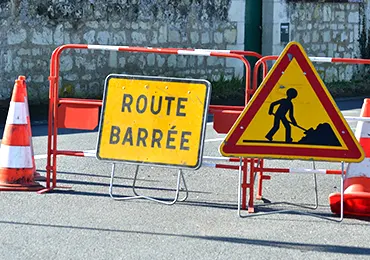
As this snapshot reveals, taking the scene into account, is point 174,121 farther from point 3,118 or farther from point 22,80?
point 3,118

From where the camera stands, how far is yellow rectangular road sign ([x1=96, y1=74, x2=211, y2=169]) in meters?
8.05

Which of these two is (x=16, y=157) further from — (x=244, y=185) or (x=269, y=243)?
(x=269, y=243)

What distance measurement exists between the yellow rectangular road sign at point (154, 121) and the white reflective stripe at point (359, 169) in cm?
125

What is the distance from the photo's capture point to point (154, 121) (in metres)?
8.14

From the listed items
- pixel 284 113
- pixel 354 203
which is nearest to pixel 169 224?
pixel 284 113

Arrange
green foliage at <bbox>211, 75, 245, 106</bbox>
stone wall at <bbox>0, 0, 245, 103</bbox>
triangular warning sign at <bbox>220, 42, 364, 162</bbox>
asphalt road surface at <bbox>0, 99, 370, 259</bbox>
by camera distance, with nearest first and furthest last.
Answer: asphalt road surface at <bbox>0, 99, 370, 259</bbox>, triangular warning sign at <bbox>220, 42, 364, 162</bbox>, stone wall at <bbox>0, 0, 245, 103</bbox>, green foliage at <bbox>211, 75, 245, 106</bbox>

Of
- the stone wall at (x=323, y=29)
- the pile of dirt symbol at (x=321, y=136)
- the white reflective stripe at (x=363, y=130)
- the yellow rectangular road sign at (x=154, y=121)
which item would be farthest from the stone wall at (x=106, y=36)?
the pile of dirt symbol at (x=321, y=136)

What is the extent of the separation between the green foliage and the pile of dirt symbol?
974 centimetres

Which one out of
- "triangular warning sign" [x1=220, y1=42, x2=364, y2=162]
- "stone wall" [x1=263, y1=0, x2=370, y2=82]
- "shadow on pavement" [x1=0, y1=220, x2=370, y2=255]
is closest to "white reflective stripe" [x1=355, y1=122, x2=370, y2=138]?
"triangular warning sign" [x1=220, y1=42, x2=364, y2=162]

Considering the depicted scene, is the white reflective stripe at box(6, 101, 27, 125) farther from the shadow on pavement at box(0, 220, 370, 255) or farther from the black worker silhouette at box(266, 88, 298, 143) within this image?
the black worker silhouette at box(266, 88, 298, 143)

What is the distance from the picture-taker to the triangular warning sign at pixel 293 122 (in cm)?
760

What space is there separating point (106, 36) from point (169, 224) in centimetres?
1036

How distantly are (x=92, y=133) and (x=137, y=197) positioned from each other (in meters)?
4.84

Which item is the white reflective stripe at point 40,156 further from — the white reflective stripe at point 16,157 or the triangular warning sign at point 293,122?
the triangular warning sign at point 293,122
